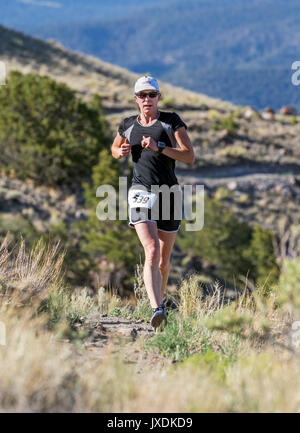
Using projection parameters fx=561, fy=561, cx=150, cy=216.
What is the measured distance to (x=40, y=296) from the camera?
183 inches

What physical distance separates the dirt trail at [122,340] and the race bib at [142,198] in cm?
100

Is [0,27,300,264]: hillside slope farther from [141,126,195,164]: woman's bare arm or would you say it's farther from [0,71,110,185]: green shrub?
[141,126,195,164]: woman's bare arm

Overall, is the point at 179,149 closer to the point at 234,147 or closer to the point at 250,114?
the point at 234,147

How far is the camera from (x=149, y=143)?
14.4 ft

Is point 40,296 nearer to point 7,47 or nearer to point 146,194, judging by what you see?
point 146,194

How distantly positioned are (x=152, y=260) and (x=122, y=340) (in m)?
0.74

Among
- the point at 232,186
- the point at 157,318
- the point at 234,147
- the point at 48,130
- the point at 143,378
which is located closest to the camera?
the point at 143,378

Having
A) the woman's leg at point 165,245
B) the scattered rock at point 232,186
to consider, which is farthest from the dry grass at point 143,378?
the scattered rock at point 232,186

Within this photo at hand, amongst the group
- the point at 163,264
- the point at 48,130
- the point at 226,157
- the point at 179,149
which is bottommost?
the point at 163,264

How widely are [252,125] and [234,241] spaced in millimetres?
20822

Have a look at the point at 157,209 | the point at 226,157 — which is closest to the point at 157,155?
the point at 157,209

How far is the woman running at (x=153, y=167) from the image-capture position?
4457mm

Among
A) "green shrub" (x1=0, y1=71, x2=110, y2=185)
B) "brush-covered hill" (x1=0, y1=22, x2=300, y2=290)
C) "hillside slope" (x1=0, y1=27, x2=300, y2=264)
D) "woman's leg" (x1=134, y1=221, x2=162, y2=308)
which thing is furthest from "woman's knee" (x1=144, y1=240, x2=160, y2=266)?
"hillside slope" (x1=0, y1=27, x2=300, y2=264)
